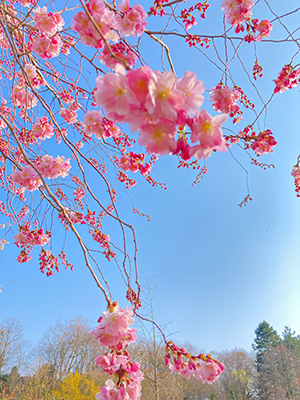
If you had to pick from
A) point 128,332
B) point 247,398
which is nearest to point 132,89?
point 128,332

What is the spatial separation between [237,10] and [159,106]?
1.46m

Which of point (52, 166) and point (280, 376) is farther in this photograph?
point (280, 376)

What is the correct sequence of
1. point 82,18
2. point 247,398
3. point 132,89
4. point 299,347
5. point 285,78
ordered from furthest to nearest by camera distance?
point 299,347 < point 247,398 < point 285,78 < point 82,18 < point 132,89

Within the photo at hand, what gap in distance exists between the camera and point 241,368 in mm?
21125

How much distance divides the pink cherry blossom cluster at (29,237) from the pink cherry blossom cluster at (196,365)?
1224 millimetres

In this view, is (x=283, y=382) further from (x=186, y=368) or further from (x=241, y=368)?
(x=186, y=368)

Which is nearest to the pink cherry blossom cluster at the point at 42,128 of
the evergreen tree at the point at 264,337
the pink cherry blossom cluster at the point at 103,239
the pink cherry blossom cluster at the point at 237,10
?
the pink cherry blossom cluster at the point at 103,239

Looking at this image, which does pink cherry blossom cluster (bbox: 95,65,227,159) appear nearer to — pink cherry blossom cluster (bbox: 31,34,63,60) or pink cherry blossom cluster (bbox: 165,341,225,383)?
pink cherry blossom cluster (bbox: 165,341,225,383)

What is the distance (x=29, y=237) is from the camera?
1.93 metres

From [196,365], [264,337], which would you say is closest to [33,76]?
[196,365]

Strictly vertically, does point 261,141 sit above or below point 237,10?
below

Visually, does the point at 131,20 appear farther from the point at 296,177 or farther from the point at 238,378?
A: the point at 238,378

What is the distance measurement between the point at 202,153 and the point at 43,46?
1.53 meters

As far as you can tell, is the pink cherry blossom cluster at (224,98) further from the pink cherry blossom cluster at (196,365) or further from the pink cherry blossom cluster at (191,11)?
the pink cherry blossom cluster at (196,365)
